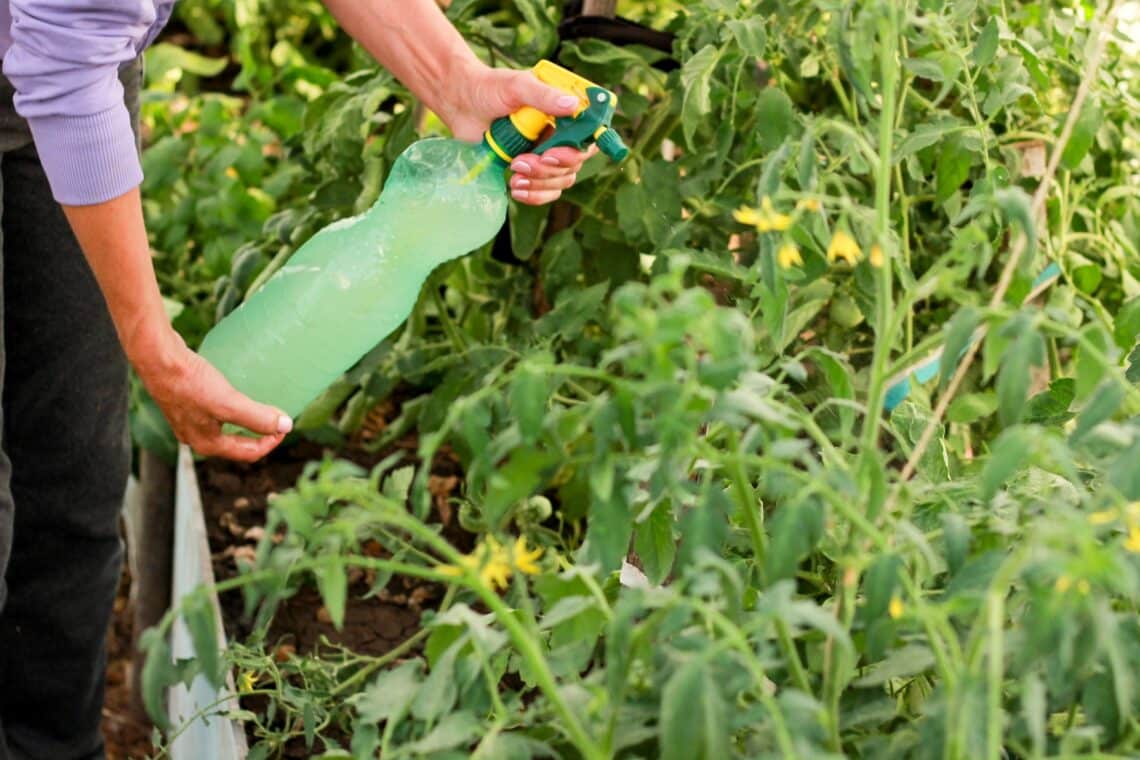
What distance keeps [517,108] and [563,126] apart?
8 centimetres

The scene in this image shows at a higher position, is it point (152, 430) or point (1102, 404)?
point (1102, 404)

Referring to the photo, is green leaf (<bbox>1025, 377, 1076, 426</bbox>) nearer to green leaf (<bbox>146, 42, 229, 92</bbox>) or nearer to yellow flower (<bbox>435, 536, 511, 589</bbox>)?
yellow flower (<bbox>435, 536, 511, 589</bbox>)

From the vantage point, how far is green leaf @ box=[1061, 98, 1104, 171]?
1607 millimetres

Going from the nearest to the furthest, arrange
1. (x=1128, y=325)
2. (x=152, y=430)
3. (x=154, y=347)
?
1. (x=1128, y=325)
2. (x=154, y=347)
3. (x=152, y=430)

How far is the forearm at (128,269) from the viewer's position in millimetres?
1337

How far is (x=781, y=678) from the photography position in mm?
1092

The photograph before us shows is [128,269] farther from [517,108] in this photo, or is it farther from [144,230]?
[517,108]

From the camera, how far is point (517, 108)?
1.55 m

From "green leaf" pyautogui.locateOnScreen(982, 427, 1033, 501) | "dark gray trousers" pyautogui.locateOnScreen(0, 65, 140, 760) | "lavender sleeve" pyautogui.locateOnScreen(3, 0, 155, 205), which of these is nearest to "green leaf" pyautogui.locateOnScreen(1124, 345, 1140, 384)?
"green leaf" pyautogui.locateOnScreen(982, 427, 1033, 501)

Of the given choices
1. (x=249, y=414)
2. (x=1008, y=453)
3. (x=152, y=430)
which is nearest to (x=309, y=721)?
Answer: (x=249, y=414)

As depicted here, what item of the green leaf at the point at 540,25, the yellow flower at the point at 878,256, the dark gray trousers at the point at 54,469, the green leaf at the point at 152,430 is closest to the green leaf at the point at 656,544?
the yellow flower at the point at 878,256

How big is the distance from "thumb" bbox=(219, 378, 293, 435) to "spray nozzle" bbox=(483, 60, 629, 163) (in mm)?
321

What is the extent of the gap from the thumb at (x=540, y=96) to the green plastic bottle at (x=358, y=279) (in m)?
0.07

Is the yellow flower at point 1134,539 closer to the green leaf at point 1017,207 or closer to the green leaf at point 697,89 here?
the green leaf at point 1017,207
